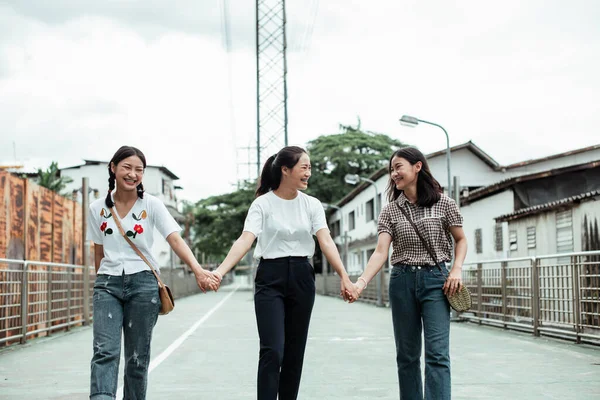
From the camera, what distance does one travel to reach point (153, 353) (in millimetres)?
11539

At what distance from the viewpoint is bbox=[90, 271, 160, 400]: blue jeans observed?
5.04 meters

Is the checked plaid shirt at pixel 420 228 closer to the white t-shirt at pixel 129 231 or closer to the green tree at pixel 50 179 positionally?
the white t-shirt at pixel 129 231

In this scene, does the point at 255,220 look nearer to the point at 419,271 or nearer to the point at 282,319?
the point at 282,319

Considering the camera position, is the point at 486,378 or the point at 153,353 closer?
the point at 486,378

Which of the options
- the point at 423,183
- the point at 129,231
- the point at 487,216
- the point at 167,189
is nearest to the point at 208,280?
the point at 129,231

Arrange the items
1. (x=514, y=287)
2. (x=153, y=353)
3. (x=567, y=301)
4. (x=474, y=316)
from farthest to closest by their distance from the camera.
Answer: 1. (x=474, y=316)
2. (x=514, y=287)
3. (x=567, y=301)
4. (x=153, y=353)

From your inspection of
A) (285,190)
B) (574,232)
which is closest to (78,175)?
(574,232)

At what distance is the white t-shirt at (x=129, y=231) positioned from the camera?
16.9 ft

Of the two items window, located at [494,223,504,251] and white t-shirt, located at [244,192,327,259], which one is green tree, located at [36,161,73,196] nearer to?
window, located at [494,223,504,251]

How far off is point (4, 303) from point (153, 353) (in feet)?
7.66

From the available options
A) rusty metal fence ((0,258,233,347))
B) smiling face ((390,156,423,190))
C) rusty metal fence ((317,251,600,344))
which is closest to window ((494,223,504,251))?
rusty metal fence ((317,251,600,344))

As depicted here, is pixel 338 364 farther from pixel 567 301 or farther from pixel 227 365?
pixel 567 301

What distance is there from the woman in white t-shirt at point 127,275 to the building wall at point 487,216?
2621cm

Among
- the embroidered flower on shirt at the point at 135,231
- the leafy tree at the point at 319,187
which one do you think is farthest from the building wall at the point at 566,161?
the embroidered flower on shirt at the point at 135,231
